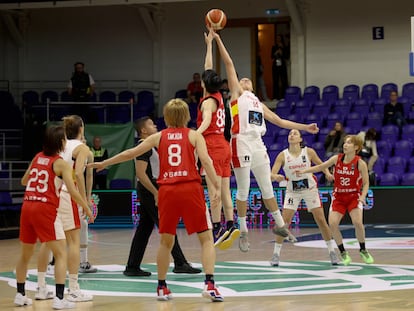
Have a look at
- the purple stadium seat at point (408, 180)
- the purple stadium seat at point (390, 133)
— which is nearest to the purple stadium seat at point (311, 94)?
the purple stadium seat at point (390, 133)

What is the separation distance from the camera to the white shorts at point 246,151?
11000 mm

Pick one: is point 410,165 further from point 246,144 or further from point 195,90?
point 246,144

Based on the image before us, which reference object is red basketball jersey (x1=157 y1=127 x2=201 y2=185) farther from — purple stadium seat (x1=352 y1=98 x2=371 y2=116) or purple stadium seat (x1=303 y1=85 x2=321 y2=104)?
purple stadium seat (x1=303 y1=85 x2=321 y2=104)

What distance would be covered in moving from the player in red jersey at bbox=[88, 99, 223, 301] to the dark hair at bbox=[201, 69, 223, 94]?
1.17 metres

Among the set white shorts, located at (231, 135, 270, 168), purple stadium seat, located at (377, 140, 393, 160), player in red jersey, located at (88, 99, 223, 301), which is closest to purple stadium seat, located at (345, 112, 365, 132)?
purple stadium seat, located at (377, 140, 393, 160)

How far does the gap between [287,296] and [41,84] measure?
21.0 m

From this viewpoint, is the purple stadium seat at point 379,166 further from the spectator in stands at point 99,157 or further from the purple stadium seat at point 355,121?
the spectator in stands at point 99,157

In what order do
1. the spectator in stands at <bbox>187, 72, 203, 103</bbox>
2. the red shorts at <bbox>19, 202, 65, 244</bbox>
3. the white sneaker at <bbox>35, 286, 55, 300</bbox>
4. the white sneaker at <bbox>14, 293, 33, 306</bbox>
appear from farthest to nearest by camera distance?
the spectator in stands at <bbox>187, 72, 203, 103</bbox> < the white sneaker at <bbox>35, 286, 55, 300</bbox> < the white sneaker at <bbox>14, 293, 33, 306</bbox> < the red shorts at <bbox>19, 202, 65, 244</bbox>

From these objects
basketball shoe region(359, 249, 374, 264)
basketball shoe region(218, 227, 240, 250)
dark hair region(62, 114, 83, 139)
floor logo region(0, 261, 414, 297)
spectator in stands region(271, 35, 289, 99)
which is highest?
spectator in stands region(271, 35, 289, 99)

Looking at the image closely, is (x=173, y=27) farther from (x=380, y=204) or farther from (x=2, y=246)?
(x=2, y=246)

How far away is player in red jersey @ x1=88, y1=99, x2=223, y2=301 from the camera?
888 centimetres

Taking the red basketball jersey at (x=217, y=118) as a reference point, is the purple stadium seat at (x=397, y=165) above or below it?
below

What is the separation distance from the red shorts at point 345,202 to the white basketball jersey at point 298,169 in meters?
0.39

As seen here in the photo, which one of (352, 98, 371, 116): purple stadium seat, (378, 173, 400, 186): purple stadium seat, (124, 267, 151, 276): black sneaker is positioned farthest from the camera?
(352, 98, 371, 116): purple stadium seat
